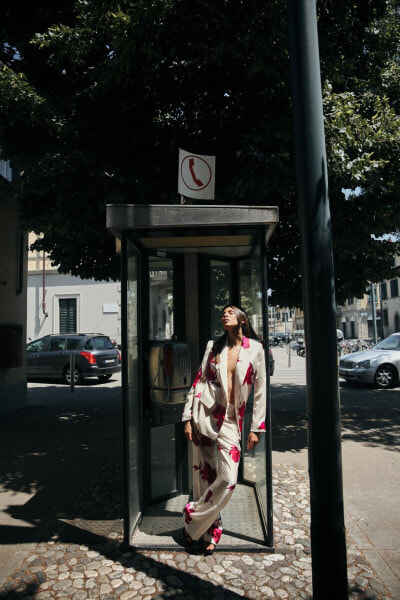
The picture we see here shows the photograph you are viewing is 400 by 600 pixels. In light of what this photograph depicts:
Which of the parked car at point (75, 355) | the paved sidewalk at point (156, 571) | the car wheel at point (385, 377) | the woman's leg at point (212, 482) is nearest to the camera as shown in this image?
the paved sidewalk at point (156, 571)

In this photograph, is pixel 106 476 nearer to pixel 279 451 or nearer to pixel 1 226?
pixel 279 451

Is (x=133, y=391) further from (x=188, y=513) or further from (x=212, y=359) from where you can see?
(x=188, y=513)

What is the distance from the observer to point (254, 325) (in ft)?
13.2

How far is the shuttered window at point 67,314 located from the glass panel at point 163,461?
22.4m

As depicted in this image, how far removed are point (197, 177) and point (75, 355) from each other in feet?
37.4

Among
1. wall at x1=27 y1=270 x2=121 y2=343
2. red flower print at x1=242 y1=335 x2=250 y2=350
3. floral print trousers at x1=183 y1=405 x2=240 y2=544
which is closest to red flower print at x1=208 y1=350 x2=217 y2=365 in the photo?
red flower print at x1=242 y1=335 x2=250 y2=350

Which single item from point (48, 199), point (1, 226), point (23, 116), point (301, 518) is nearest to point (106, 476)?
point (301, 518)

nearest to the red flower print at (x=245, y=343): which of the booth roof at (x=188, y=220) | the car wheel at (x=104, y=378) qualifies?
the booth roof at (x=188, y=220)

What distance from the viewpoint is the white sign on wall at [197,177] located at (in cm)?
409

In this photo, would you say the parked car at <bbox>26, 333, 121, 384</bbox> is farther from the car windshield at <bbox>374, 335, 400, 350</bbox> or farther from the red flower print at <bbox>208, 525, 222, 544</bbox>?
the red flower print at <bbox>208, 525, 222, 544</bbox>

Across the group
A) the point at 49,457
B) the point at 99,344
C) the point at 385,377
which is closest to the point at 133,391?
the point at 49,457

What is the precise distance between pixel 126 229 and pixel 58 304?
77.0 feet

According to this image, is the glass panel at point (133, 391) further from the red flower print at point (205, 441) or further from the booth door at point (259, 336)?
the booth door at point (259, 336)

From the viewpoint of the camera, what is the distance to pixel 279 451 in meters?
6.15
